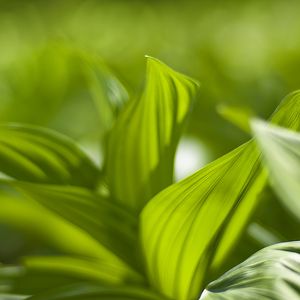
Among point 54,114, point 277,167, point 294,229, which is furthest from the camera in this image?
point 54,114

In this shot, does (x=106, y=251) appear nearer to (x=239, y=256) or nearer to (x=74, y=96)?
(x=239, y=256)

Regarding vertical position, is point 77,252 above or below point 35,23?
below

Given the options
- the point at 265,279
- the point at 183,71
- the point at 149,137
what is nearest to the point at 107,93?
the point at 149,137

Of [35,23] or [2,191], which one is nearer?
[2,191]

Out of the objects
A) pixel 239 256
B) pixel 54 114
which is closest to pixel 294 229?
pixel 239 256

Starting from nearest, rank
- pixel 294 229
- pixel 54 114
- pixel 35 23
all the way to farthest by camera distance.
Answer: pixel 294 229
pixel 54 114
pixel 35 23

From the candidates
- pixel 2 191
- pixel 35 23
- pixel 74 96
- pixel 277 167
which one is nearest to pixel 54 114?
pixel 74 96

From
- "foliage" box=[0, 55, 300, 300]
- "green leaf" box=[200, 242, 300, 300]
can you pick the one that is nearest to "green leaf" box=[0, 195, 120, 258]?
"foliage" box=[0, 55, 300, 300]
